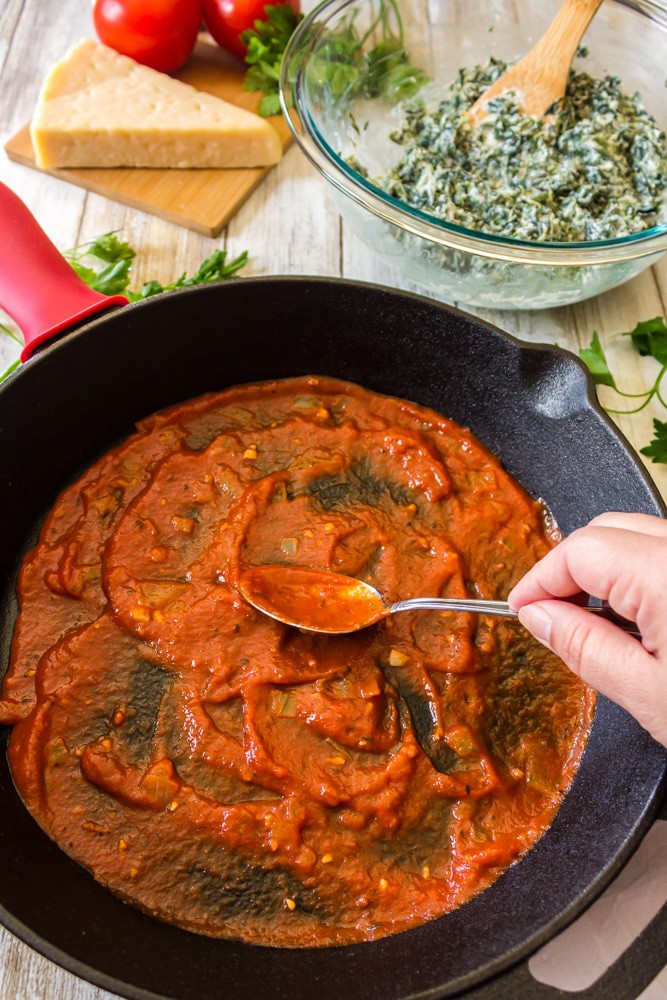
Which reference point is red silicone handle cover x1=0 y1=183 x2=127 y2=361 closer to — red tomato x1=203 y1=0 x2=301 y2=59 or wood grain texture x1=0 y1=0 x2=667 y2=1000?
wood grain texture x1=0 y1=0 x2=667 y2=1000

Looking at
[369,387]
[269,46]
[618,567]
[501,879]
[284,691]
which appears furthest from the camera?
[269,46]

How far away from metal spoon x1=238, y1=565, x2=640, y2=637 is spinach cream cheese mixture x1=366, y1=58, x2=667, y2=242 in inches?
45.3

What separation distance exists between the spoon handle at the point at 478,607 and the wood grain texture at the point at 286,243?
99 centimetres

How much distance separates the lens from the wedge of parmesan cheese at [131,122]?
2.65 metres

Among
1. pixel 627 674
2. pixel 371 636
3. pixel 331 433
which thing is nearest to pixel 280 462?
pixel 331 433

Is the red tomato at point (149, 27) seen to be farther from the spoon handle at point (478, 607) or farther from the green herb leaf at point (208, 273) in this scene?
the spoon handle at point (478, 607)

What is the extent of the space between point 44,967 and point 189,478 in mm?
1020

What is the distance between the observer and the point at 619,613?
131cm

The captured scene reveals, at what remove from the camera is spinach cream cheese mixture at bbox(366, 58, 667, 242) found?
2.37m

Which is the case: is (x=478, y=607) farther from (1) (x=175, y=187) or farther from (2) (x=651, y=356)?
(1) (x=175, y=187)

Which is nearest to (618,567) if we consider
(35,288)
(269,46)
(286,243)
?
(35,288)

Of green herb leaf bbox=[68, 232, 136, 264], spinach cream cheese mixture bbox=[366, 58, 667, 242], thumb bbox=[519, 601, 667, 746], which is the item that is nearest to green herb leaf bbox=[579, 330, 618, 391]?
spinach cream cheese mixture bbox=[366, 58, 667, 242]

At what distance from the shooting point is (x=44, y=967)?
1.60 m

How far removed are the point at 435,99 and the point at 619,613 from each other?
6.89 ft
